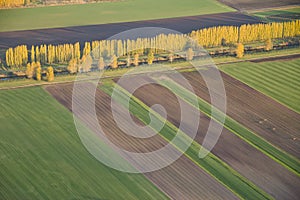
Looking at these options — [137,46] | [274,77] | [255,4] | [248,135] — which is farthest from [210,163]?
[255,4]

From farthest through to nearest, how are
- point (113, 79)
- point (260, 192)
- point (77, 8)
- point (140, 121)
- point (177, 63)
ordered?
1. point (77, 8)
2. point (177, 63)
3. point (113, 79)
4. point (140, 121)
5. point (260, 192)

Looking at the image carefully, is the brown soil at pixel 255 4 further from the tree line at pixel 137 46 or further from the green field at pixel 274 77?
the green field at pixel 274 77

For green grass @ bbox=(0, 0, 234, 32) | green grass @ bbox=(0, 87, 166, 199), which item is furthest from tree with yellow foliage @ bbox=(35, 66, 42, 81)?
green grass @ bbox=(0, 0, 234, 32)

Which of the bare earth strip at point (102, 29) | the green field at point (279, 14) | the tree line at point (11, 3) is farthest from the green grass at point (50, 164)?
the green field at point (279, 14)

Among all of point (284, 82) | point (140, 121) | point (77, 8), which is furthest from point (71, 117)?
point (77, 8)

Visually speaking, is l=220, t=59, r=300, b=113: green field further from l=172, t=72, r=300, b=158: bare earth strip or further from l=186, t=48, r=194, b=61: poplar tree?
l=186, t=48, r=194, b=61: poplar tree

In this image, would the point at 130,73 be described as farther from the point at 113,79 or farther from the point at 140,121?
the point at 140,121

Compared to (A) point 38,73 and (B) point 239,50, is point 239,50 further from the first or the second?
(A) point 38,73
